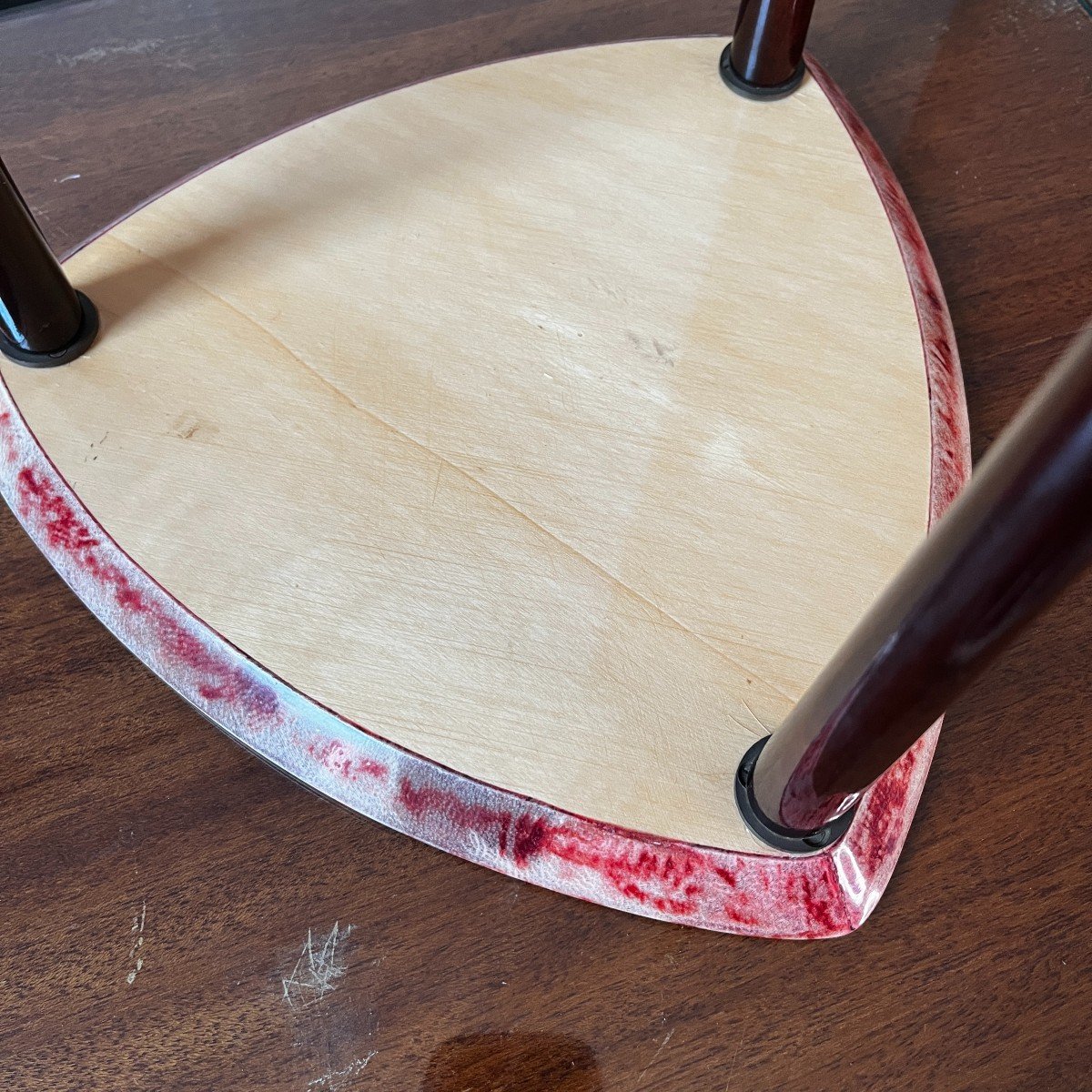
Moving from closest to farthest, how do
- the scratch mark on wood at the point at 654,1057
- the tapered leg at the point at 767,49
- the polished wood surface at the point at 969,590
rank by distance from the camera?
1. the polished wood surface at the point at 969,590
2. the scratch mark on wood at the point at 654,1057
3. the tapered leg at the point at 767,49

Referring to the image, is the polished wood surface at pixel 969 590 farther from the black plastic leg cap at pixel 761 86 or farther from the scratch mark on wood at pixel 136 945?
the black plastic leg cap at pixel 761 86

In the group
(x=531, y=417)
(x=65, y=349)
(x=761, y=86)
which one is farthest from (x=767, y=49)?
(x=65, y=349)

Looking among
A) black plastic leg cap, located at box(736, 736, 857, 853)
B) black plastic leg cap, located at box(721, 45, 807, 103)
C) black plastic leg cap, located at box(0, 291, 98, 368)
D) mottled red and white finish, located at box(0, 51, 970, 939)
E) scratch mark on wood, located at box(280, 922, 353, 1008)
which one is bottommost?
scratch mark on wood, located at box(280, 922, 353, 1008)

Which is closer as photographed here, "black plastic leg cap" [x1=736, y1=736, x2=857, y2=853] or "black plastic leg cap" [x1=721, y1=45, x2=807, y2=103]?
"black plastic leg cap" [x1=736, y1=736, x2=857, y2=853]

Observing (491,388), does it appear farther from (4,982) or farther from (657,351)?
(4,982)

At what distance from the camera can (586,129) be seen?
54 centimetres

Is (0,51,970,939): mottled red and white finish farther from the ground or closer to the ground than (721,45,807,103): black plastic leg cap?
closer to the ground

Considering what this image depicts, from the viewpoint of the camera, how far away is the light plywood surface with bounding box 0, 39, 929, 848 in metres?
0.39

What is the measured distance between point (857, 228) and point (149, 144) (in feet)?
1.21

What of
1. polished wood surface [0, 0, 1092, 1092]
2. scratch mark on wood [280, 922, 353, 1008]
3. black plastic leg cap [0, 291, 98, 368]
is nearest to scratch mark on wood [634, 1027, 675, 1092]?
polished wood surface [0, 0, 1092, 1092]

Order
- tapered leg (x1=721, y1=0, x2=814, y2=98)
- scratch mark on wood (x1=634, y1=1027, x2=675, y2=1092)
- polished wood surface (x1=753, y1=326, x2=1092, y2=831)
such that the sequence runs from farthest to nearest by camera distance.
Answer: tapered leg (x1=721, y1=0, x2=814, y2=98) → scratch mark on wood (x1=634, y1=1027, x2=675, y2=1092) → polished wood surface (x1=753, y1=326, x2=1092, y2=831)

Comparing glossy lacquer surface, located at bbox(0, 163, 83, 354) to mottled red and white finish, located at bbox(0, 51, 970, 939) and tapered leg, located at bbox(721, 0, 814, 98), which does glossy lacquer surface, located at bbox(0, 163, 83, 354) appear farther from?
tapered leg, located at bbox(721, 0, 814, 98)

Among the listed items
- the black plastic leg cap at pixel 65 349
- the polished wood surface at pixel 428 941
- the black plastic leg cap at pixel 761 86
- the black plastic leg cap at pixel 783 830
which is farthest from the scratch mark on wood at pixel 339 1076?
the black plastic leg cap at pixel 761 86

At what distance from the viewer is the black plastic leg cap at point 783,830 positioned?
36 centimetres
